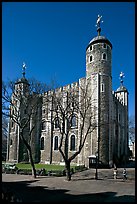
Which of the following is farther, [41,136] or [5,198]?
[41,136]

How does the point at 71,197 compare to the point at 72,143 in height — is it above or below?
below

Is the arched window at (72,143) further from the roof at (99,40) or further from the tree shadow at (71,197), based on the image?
the tree shadow at (71,197)

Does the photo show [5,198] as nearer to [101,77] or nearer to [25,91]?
[25,91]

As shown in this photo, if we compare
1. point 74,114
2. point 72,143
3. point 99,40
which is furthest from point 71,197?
point 99,40

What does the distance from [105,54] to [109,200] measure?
29.4 meters

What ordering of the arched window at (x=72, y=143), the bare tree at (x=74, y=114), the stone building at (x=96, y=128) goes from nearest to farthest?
the bare tree at (x=74, y=114) < the stone building at (x=96, y=128) < the arched window at (x=72, y=143)

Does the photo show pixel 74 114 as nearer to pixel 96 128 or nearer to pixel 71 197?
pixel 96 128

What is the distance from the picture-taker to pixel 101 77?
37031 mm

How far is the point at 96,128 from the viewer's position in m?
34.9

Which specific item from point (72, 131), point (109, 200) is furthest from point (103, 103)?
point (109, 200)

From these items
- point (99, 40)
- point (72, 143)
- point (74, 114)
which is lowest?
point (72, 143)

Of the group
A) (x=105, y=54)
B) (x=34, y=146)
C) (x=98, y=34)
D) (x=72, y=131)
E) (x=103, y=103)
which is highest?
(x=98, y=34)

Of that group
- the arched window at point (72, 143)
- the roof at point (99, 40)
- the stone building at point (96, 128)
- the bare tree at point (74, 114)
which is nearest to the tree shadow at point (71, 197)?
the bare tree at point (74, 114)

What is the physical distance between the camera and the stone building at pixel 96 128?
3466cm
